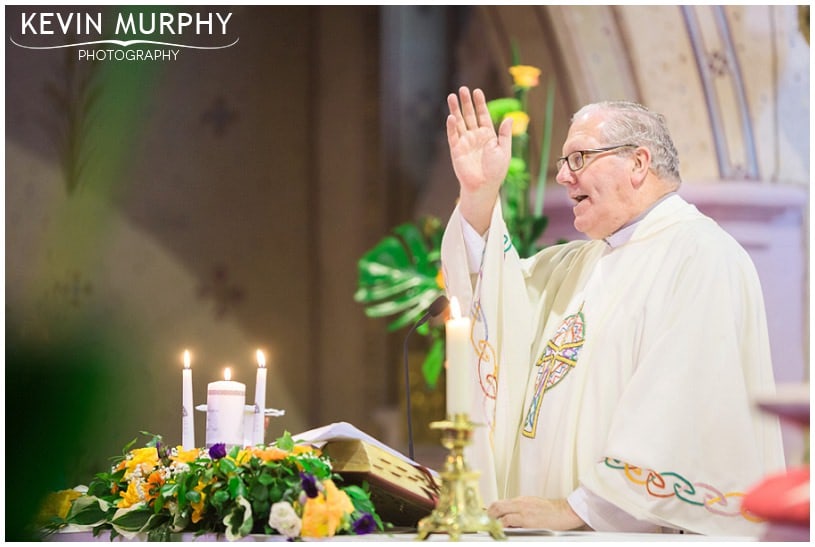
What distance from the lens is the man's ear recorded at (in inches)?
120

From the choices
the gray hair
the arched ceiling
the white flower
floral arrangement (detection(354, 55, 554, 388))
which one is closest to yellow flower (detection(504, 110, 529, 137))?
floral arrangement (detection(354, 55, 554, 388))

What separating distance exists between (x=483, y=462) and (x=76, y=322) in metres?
2.84

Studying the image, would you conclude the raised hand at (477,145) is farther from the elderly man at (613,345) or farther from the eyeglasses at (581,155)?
the eyeglasses at (581,155)

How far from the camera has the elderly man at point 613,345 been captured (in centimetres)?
259

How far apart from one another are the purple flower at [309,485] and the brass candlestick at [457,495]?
243mm

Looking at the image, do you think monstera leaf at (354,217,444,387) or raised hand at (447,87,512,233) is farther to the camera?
monstera leaf at (354,217,444,387)

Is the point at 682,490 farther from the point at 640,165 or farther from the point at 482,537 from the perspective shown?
the point at 640,165

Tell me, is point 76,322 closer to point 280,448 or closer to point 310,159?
point 310,159

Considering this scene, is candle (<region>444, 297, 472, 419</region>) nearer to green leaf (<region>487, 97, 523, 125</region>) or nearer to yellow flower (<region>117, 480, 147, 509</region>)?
yellow flower (<region>117, 480, 147, 509</region>)

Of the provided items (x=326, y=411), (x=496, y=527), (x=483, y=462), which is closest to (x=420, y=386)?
(x=326, y=411)

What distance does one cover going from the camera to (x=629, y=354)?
285 centimetres

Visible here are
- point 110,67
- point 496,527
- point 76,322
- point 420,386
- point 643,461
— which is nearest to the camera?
point 496,527

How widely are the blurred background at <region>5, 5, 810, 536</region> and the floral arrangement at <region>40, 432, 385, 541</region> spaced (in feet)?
7.03

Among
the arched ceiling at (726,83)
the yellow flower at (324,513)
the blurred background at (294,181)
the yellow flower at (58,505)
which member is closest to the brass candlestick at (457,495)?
the yellow flower at (324,513)
